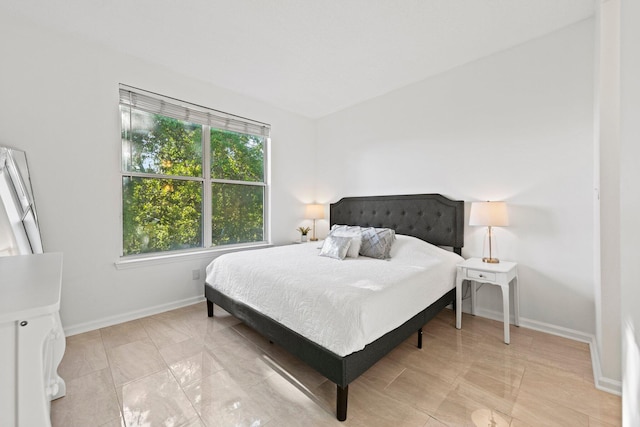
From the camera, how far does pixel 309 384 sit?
1717 millimetres

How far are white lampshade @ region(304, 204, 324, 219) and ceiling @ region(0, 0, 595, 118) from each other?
6.07 feet

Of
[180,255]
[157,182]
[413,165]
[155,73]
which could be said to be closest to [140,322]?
[180,255]

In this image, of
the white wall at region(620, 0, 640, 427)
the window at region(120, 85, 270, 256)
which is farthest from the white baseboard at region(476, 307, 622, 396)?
the window at region(120, 85, 270, 256)

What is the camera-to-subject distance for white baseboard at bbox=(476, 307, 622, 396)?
1625 millimetres

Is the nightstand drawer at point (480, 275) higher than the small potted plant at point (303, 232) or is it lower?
lower

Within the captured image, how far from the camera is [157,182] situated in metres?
2.93

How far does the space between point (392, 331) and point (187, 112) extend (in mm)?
3047

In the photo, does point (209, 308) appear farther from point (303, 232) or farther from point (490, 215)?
point (490, 215)

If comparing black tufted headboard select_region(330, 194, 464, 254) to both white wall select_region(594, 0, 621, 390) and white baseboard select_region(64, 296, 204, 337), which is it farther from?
white baseboard select_region(64, 296, 204, 337)

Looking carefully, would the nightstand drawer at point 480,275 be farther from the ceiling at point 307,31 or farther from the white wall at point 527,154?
the ceiling at point 307,31

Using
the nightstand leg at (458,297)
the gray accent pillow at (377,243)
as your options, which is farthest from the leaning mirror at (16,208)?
the nightstand leg at (458,297)

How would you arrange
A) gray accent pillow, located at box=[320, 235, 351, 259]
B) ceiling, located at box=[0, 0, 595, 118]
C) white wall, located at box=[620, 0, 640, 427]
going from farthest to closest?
gray accent pillow, located at box=[320, 235, 351, 259] → ceiling, located at box=[0, 0, 595, 118] → white wall, located at box=[620, 0, 640, 427]

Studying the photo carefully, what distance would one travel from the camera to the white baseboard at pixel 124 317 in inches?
93.6

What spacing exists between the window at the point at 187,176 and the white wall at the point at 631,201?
3.39m
